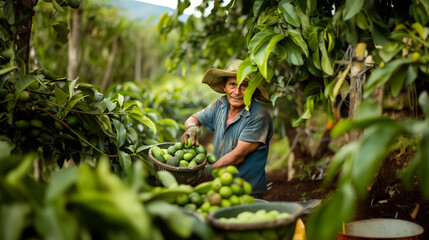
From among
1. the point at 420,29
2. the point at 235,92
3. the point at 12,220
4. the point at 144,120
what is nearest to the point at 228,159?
the point at 235,92

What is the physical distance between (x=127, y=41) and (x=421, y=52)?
9426 mm

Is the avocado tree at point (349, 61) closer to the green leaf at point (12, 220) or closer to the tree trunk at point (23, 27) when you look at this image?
the green leaf at point (12, 220)

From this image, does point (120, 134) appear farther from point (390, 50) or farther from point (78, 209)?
point (390, 50)

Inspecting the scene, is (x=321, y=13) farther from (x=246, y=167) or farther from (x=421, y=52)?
(x=246, y=167)

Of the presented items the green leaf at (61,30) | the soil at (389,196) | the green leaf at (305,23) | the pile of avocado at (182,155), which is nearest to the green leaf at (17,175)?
the pile of avocado at (182,155)

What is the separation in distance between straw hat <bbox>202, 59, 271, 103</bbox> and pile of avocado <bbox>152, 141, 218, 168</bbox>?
0.52 metres

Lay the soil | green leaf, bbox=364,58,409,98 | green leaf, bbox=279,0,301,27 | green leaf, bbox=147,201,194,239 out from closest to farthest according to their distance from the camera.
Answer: green leaf, bbox=147,201,194,239 < green leaf, bbox=364,58,409,98 < green leaf, bbox=279,0,301,27 < the soil

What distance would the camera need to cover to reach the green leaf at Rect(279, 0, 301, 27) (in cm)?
192

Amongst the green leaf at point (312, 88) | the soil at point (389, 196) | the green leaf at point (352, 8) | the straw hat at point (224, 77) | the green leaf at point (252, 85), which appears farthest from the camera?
the soil at point (389, 196)

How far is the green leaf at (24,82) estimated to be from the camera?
1.89 metres

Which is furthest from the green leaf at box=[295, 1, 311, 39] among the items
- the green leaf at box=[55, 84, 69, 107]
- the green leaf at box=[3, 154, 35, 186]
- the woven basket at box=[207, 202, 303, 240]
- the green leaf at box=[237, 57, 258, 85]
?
the green leaf at box=[3, 154, 35, 186]

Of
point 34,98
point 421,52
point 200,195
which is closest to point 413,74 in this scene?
point 421,52

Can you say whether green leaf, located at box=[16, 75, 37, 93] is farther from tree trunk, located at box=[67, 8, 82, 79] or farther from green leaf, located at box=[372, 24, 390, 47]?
tree trunk, located at box=[67, 8, 82, 79]

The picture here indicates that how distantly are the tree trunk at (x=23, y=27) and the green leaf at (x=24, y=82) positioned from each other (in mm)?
147
